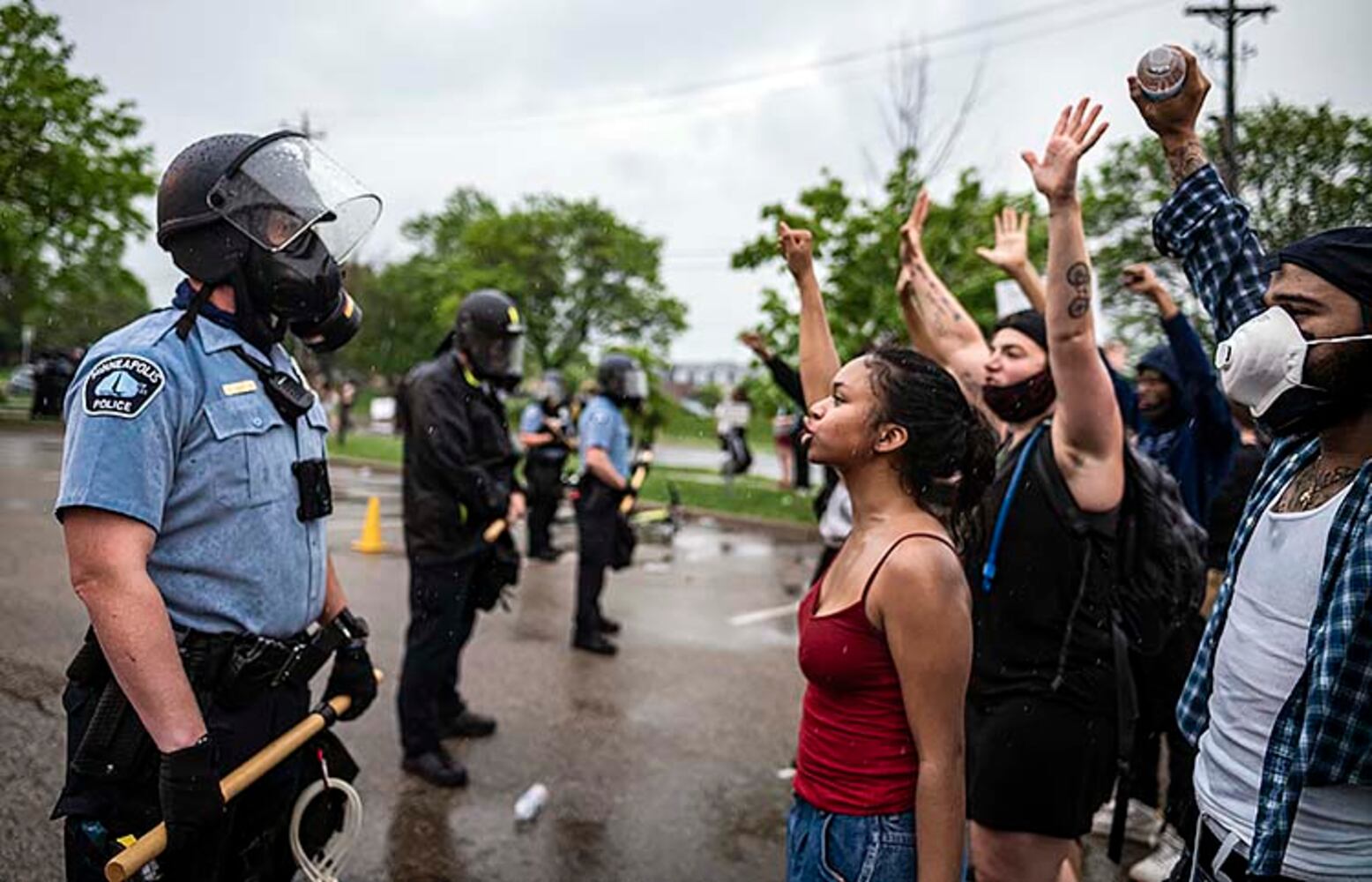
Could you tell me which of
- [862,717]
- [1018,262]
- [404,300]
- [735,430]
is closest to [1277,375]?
[862,717]

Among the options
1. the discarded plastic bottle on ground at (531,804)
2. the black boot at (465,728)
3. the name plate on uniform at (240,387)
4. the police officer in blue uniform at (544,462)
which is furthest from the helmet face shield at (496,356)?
the police officer in blue uniform at (544,462)

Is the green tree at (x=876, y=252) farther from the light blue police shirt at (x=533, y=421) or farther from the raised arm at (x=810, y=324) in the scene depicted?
the raised arm at (x=810, y=324)

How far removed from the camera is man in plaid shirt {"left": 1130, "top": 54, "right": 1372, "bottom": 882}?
148 centimetres

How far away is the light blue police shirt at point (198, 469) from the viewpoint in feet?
5.96

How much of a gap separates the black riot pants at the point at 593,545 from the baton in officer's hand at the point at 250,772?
3727 mm

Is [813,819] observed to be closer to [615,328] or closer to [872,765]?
[872,765]

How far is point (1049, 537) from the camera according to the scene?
246 centimetres

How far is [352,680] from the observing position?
2.45 metres

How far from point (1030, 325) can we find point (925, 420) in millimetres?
891

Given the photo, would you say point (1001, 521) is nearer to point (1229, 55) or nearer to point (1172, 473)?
point (1172, 473)

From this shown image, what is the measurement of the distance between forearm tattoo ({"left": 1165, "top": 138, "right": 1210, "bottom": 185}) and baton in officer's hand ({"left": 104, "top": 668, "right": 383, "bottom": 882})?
230cm

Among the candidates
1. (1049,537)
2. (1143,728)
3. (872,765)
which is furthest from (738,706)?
(872,765)

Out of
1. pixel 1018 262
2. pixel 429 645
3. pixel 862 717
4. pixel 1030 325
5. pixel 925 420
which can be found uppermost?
pixel 1018 262

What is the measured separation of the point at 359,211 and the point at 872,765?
1.70 metres
